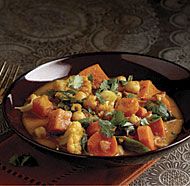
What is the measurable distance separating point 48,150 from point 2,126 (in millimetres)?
297

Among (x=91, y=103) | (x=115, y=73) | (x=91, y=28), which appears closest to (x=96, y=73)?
(x=115, y=73)

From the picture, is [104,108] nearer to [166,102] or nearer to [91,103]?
[91,103]

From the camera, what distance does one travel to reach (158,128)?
4.43ft

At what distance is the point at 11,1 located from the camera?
96.5 inches

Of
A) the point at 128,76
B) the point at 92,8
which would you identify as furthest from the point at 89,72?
the point at 92,8

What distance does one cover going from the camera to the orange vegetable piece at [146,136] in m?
1.29

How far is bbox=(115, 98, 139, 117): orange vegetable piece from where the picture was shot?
4.54 feet

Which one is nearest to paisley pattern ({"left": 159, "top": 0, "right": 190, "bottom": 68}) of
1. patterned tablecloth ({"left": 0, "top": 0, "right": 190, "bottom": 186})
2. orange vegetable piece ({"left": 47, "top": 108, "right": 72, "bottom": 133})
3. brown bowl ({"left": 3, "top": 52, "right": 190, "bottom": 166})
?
patterned tablecloth ({"left": 0, "top": 0, "right": 190, "bottom": 186})

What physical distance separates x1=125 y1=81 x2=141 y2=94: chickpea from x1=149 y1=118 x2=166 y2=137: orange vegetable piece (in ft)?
0.49

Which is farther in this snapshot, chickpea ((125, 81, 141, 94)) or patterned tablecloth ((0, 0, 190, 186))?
patterned tablecloth ((0, 0, 190, 186))

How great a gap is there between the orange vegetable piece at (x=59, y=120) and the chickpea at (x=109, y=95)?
0.36 ft

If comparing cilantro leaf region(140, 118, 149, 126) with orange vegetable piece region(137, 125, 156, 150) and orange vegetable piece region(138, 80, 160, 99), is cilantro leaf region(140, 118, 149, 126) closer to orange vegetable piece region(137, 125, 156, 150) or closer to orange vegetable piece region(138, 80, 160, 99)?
orange vegetable piece region(137, 125, 156, 150)

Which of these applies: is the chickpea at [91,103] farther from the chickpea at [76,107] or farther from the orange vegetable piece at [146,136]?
the orange vegetable piece at [146,136]

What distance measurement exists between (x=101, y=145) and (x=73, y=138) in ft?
0.21
